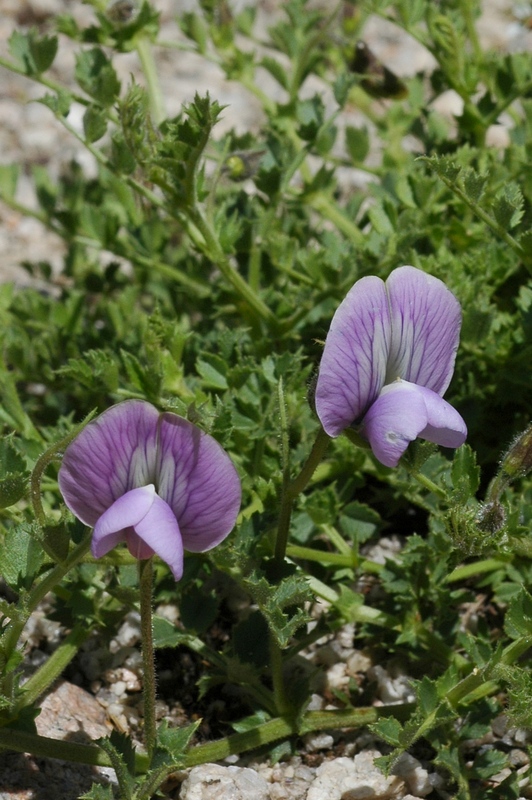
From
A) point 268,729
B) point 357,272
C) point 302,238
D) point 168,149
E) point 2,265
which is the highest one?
point 168,149

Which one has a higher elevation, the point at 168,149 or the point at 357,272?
the point at 168,149

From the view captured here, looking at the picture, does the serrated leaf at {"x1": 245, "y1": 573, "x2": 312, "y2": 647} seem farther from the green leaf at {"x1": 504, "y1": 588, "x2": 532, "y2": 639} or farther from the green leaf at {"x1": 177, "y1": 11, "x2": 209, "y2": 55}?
the green leaf at {"x1": 177, "y1": 11, "x2": 209, "y2": 55}

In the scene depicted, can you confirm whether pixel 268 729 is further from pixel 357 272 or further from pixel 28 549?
pixel 357 272

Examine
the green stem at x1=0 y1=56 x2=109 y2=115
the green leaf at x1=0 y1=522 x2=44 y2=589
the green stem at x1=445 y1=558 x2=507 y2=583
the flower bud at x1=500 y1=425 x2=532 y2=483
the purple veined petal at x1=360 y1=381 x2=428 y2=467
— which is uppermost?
the purple veined petal at x1=360 y1=381 x2=428 y2=467

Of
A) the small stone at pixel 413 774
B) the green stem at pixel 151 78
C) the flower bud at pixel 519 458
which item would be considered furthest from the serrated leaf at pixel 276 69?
the small stone at pixel 413 774

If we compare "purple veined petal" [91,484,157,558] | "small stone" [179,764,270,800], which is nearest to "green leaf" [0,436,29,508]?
"purple veined petal" [91,484,157,558]

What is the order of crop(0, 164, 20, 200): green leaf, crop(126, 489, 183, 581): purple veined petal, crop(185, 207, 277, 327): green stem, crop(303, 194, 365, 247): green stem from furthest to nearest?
1. crop(0, 164, 20, 200): green leaf
2. crop(303, 194, 365, 247): green stem
3. crop(185, 207, 277, 327): green stem
4. crop(126, 489, 183, 581): purple veined petal

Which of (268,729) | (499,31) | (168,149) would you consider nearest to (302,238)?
(168,149)
